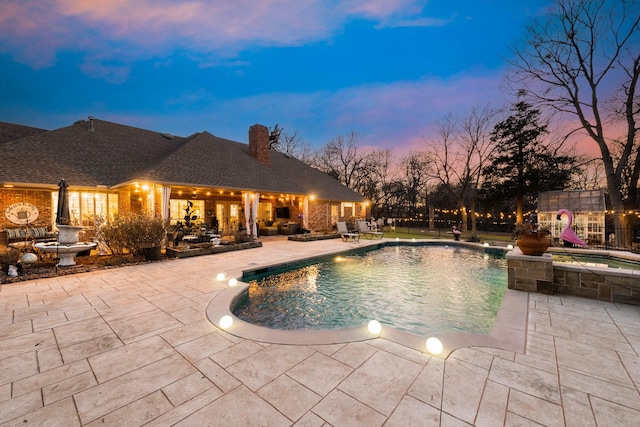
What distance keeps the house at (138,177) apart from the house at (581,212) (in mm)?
13022

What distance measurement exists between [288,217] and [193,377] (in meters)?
16.1

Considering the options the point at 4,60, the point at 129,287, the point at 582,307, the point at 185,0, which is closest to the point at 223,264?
the point at 129,287

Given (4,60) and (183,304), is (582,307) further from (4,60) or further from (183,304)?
(4,60)

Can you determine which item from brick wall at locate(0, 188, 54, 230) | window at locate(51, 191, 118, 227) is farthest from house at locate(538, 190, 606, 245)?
brick wall at locate(0, 188, 54, 230)

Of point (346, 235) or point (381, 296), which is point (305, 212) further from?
point (381, 296)

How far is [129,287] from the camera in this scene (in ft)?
17.0

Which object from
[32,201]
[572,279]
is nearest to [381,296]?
[572,279]

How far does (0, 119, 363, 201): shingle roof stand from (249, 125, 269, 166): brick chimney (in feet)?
2.35

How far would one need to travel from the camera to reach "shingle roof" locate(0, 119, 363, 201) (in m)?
9.91

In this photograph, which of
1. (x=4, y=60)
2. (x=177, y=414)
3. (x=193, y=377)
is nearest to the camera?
(x=177, y=414)

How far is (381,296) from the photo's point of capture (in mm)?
5520

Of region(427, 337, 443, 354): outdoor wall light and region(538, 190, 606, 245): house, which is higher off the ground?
region(538, 190, 606, 245): house

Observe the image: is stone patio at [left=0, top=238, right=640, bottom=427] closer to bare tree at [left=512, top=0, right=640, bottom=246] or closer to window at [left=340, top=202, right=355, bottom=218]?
bare tree at [left=512, top=0, right=640, bottom=246]

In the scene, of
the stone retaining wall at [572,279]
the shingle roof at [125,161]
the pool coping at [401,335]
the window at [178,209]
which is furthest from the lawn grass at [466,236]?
the window at [178,209]
